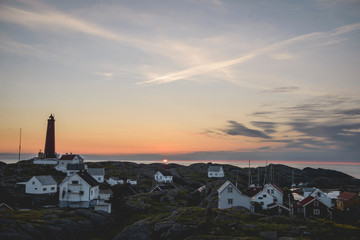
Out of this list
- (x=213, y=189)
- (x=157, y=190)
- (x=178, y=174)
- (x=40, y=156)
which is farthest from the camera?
(x=178, y=174)

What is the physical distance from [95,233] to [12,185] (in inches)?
1718

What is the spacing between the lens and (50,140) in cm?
13000

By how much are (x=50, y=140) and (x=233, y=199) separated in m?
90.7

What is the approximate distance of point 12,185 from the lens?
3410 inches

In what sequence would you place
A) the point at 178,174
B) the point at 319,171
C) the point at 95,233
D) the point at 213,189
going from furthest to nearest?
the point at 319,171
the point at 178,174
the point at 213,189
the point at 95,233

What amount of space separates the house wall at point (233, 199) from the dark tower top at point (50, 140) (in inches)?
3425

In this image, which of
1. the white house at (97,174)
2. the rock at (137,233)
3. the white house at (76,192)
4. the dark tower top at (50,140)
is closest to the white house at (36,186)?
the white house at (76,192)

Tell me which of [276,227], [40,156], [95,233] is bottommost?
[95,233]

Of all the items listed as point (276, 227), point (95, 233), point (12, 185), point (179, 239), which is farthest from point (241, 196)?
point (12, 185)

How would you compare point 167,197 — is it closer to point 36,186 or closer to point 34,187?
point 36,186

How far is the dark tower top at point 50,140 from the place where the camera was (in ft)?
424

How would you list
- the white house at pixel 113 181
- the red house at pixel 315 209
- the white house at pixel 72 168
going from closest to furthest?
the red house at pixel 315 209 < the white house at pixel 113 181 < the white house at pixel 72 168

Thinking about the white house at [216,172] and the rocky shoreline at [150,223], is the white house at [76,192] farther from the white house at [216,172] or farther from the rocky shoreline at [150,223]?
the white house at [216,172]

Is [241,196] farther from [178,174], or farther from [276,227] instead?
[178,174]
